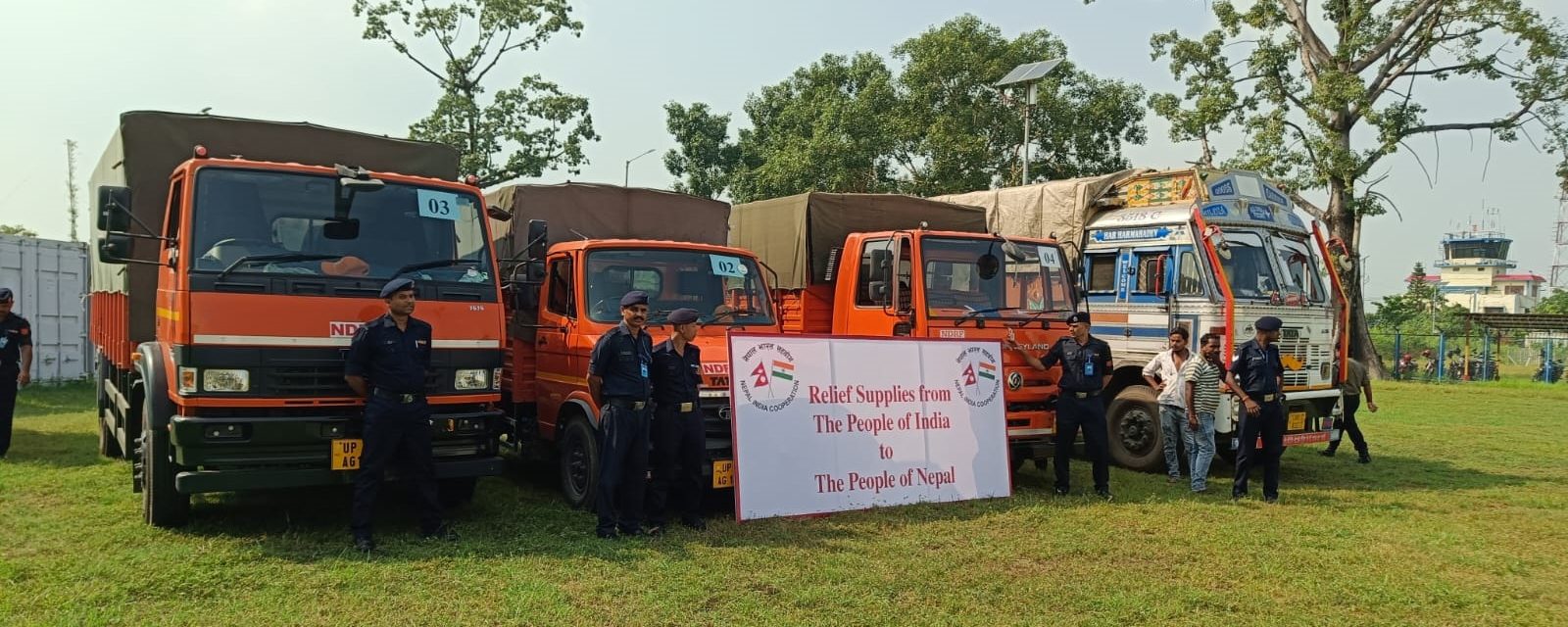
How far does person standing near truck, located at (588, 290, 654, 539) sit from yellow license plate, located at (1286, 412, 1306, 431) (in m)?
6.74

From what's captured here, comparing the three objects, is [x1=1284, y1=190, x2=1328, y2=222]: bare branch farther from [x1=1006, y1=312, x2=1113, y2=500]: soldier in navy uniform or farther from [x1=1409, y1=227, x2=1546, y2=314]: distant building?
[x1=1409, y1=227, x2=1546, y2=314]: distant building

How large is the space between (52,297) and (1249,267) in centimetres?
1917

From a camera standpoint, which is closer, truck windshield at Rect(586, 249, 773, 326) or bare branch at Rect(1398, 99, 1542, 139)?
truck windshield at Rect(586, 249, 773, 326)

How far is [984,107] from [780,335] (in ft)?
71.4

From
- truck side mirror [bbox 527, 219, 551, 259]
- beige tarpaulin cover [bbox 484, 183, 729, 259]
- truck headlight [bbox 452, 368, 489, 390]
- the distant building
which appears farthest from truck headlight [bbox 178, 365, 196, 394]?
the distant building

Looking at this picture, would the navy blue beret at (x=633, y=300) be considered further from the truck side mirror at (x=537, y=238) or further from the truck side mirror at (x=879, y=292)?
the truck side mirror at (x=879, y=292)

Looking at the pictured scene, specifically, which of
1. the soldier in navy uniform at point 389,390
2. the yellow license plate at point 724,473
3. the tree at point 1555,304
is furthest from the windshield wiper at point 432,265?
the tree at point 1555,304

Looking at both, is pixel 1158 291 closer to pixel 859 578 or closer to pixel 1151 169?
pixel 1151 169

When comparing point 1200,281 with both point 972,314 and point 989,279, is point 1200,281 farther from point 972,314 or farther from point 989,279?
point 972,314

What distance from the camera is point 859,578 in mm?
5695

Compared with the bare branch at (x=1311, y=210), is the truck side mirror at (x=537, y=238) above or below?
below

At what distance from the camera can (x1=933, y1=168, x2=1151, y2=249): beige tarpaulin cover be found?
440 inches

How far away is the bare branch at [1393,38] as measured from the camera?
23000 mm

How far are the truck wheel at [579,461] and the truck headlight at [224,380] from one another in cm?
232
